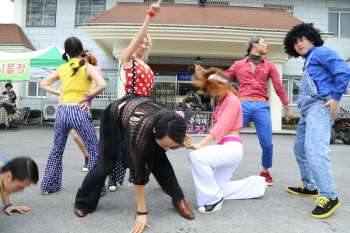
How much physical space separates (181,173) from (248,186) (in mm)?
1284

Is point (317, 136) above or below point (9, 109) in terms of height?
below

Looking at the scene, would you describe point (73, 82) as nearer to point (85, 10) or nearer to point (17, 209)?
point (17, 209)

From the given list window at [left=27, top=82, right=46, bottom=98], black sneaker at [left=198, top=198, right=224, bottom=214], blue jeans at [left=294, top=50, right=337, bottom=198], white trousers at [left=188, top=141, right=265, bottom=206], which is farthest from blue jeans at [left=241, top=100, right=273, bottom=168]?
window at [left=27, top=82, right=46, bottom=98]

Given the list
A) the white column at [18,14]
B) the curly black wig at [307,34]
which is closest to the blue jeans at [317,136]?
the curly black wig at [307,34]

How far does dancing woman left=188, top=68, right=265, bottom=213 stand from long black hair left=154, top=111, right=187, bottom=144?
49 centimetres

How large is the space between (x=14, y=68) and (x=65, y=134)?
254 inches

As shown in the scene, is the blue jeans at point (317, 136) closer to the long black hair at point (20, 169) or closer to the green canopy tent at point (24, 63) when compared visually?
the long black hair at point (20, 169)

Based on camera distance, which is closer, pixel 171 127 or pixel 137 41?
pixel 171 127

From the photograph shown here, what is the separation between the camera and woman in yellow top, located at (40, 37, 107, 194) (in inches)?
104

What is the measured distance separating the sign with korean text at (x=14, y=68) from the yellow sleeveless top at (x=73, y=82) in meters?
6.00

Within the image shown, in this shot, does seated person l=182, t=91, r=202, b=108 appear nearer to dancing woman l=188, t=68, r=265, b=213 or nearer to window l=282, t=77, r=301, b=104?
dancing woman l=188, t=68, r=265, b=213

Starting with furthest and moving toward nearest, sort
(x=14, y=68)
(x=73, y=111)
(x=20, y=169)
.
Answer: (x=14, y=68), (x=73, y=111), (x=20, y=169)

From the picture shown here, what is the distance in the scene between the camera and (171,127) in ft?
5.46

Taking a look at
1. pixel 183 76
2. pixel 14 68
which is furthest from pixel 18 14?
pixel 183 76
